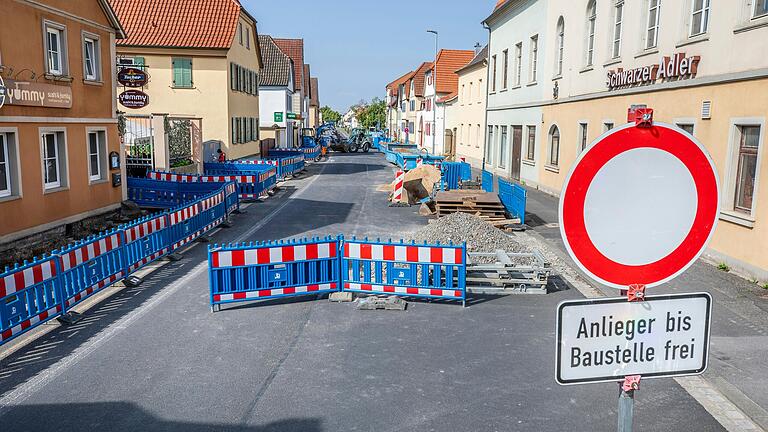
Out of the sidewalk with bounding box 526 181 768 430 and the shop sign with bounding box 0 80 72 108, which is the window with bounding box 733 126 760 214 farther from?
the shop sign with bounding box 0 80 72 108

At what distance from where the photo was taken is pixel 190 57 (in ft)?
107

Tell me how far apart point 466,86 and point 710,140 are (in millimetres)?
32906

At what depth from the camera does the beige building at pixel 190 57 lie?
3231 centimetres

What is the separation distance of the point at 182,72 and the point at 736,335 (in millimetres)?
30704

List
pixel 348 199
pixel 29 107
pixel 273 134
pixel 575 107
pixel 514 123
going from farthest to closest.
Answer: pixel 273 134
pixel 514 123
pixel 348 199
pixel 575 107
pixel 29 107

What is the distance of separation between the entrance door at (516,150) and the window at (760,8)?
1788 cm

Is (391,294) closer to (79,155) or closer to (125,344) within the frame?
(125,344)

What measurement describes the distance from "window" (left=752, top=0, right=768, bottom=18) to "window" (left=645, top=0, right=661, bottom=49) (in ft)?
13.3

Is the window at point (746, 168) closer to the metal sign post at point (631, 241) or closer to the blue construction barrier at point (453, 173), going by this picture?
the metal sign post at point (631, 241)

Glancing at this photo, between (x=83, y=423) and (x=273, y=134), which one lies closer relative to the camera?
(x=83, y=423)

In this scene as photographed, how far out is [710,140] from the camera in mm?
12484

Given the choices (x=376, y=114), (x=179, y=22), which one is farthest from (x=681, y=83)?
(x=376, y=114)

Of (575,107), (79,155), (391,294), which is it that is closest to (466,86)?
(575,107)

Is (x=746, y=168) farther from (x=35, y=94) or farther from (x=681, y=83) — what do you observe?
(x=35, y=94)
